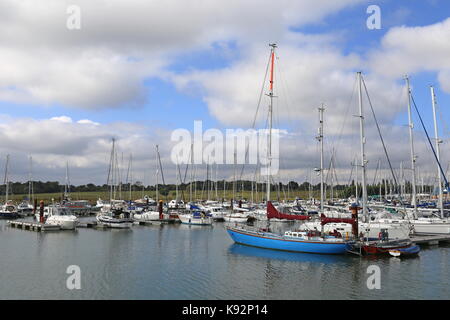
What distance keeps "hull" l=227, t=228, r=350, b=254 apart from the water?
752 mm

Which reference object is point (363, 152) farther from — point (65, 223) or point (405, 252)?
point (65, 223)

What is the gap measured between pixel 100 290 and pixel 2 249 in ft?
81.2

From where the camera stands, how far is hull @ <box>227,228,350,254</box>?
3897 cm

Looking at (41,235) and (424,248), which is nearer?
(424,248)

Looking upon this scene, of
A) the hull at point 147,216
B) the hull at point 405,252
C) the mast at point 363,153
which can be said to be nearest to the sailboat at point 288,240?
the hull at point 405,252

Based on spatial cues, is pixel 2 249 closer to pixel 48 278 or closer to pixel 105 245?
pixel 105 245

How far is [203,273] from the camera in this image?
105 ft

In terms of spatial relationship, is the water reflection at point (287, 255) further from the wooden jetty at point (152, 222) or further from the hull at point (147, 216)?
the hull at point (147, 216)

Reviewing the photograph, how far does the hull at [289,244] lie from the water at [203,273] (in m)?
0.75

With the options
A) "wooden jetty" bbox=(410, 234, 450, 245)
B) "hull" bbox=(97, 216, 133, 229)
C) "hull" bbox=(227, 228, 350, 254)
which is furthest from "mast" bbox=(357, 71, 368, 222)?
"hull" bbox=(97, 216, 133, 229)

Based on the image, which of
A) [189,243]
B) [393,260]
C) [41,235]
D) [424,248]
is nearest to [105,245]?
[189,243]

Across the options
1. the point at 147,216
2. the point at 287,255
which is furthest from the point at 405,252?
the point at 147,216
